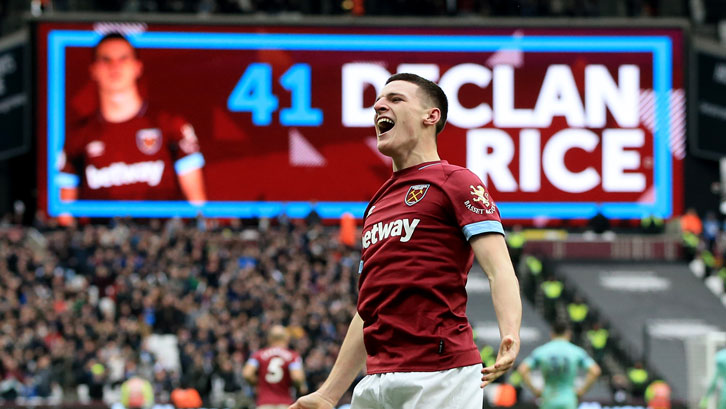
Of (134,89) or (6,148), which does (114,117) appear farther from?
(6,148)

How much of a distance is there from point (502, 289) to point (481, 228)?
0.24 m

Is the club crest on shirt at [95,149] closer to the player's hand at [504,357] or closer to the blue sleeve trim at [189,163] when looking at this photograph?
the blue sleeve trim at [189,163]

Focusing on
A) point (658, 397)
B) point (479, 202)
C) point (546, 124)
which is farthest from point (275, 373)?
point (546, 124)

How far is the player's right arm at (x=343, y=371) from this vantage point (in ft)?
17.3

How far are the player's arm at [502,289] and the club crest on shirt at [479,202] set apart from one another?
0.09 m

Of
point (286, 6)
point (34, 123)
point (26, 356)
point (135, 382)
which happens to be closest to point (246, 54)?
point (286, 6)

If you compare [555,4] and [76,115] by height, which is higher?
[555,4]

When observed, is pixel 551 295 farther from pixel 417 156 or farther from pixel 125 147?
pixel 417 156

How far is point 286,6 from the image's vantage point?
3784cm

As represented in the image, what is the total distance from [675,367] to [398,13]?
14905 millimetres

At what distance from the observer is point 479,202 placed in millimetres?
4926

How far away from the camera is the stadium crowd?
74.2 feet

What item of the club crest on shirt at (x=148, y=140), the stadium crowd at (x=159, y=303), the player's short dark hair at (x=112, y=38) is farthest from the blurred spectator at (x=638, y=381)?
the player's short dark hair at (x=112, y=38)

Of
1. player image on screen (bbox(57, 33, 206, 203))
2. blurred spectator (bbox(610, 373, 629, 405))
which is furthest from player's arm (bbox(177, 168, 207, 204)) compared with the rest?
blurred spectator (bbox(610, 373, 629, 405))
